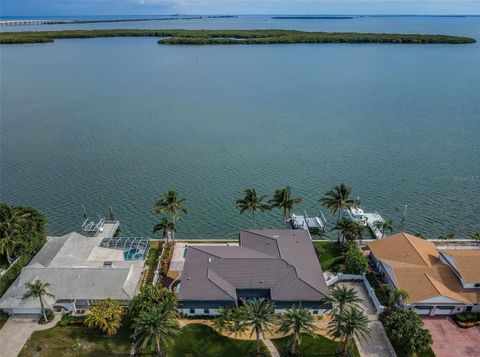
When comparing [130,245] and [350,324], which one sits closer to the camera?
[350,324]

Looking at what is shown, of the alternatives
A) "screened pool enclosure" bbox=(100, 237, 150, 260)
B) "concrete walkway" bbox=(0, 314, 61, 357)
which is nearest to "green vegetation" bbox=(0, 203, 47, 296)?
"concrete walkway" bbox=(0, 314, 61, 357)

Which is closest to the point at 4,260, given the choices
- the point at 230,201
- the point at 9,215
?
the point at 9,215

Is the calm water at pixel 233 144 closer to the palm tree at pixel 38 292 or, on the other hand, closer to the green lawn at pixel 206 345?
the palm tree at pixel 38 292

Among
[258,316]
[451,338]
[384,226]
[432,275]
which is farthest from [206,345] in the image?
[384,226]

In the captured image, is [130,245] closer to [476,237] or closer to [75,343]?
[75,343]

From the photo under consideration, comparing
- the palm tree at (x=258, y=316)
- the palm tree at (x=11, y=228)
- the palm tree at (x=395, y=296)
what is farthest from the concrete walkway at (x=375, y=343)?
the palm tree at (x=11, y=228)

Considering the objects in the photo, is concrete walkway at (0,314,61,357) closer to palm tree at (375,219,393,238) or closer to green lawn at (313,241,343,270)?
green lawn at (313,241,343,270)
